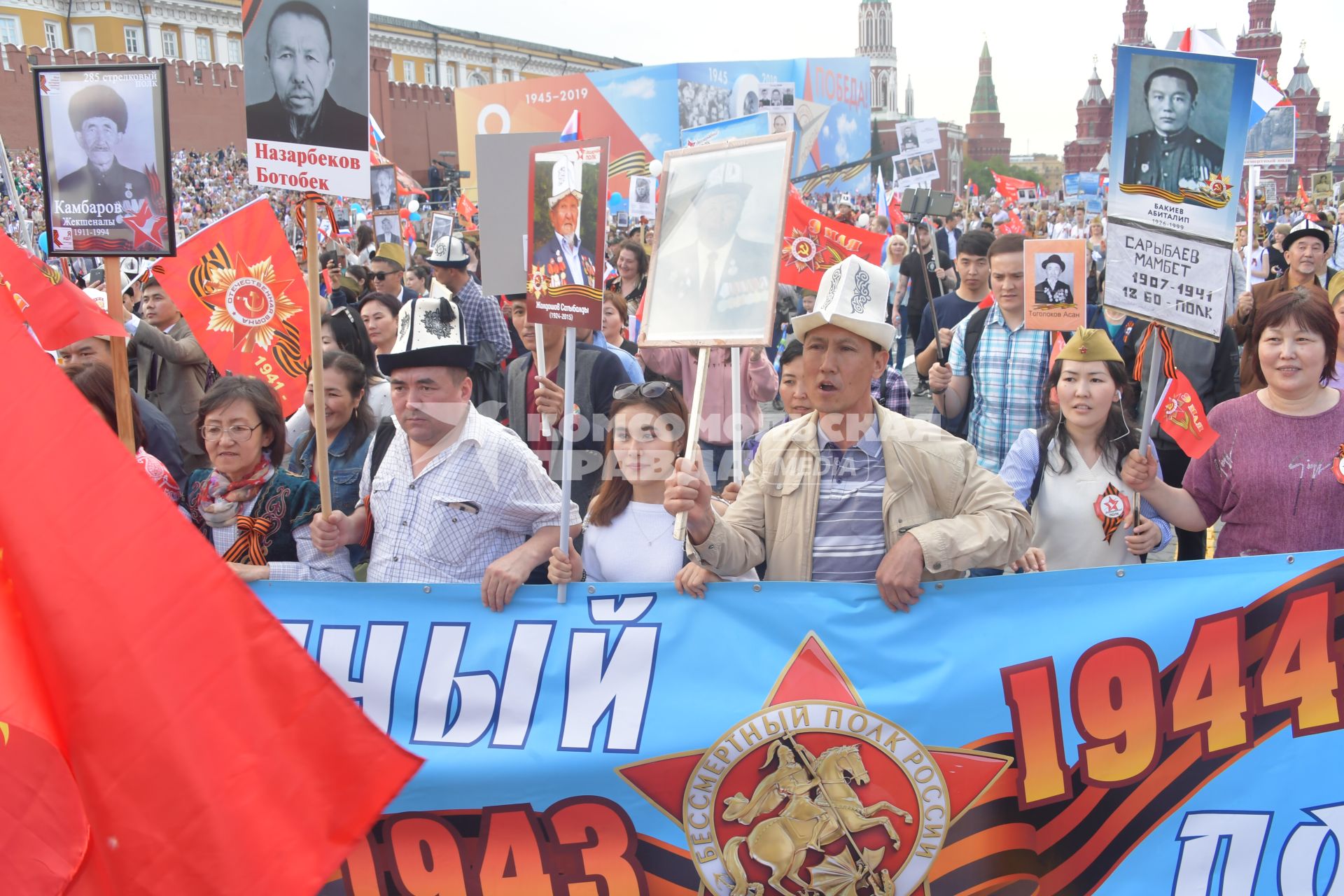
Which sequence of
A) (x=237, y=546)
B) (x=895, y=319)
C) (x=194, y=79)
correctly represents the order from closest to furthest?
(x=237, y=546) → (x=895, y=319) → (x=194, y=79)

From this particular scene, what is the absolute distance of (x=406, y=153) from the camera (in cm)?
6156

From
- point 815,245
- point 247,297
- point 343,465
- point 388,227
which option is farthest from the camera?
point 388,227

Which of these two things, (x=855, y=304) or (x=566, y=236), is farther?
(x=566, y=236)

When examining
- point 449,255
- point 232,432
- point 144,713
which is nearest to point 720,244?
point 232,432

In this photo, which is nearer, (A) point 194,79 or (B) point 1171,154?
(B) point 1171,154

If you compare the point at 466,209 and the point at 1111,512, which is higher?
the point at 466,209

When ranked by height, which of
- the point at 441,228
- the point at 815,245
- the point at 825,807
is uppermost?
the point at 441,228

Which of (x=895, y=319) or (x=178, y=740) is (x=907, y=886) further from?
(x=895, y=319)

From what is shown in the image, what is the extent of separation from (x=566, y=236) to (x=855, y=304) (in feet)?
3.12

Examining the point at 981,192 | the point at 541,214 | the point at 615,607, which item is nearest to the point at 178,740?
the point at 615,607

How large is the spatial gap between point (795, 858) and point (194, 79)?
5802 cm

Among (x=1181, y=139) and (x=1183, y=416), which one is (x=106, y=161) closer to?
(x=1181, y=139)

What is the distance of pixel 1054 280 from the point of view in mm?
4609

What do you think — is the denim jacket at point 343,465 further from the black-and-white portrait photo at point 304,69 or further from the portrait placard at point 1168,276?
the portrait placard at point 1168,276
